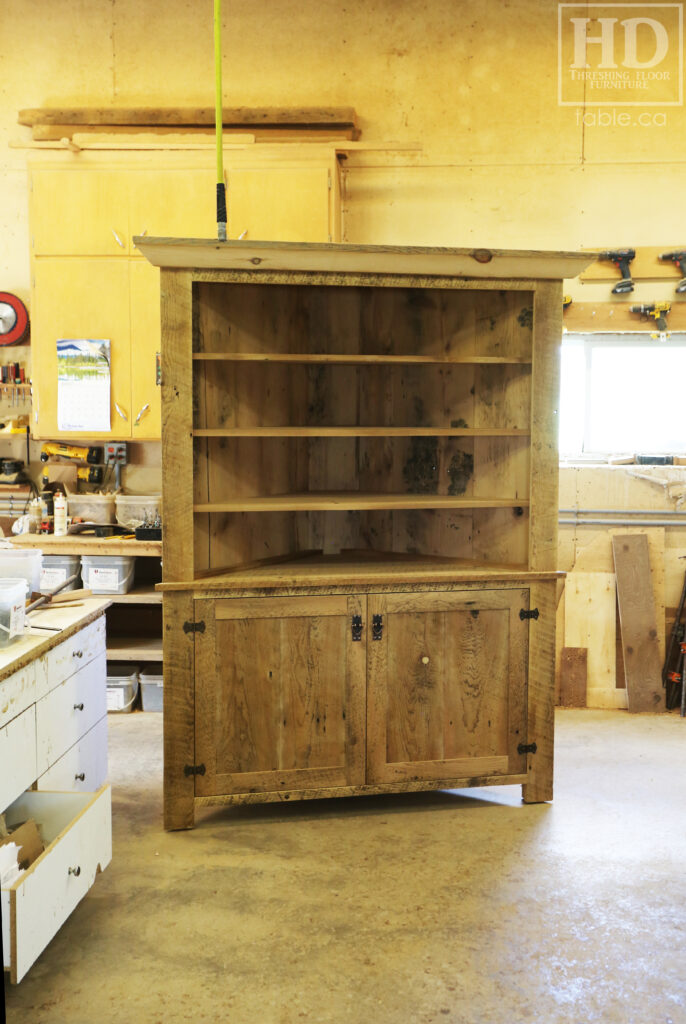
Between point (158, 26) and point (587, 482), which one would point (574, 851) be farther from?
point (158, 26)

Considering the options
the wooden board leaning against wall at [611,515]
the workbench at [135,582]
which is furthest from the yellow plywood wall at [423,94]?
the workbench at [135,582]

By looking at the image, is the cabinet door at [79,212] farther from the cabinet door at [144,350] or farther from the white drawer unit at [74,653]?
the white drawer unit at [74,653]

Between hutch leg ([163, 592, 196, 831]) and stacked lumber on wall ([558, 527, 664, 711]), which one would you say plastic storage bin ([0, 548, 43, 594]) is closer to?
hutch leg ([163, 592, 196, 831])

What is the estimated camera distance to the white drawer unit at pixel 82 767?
7.76 feet

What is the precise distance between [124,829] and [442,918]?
119 cm

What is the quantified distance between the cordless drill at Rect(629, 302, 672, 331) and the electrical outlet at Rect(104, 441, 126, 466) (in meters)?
2.84

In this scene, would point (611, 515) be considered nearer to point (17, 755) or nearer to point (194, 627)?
point (194, 627)

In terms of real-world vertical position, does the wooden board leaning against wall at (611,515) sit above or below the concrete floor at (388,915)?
above

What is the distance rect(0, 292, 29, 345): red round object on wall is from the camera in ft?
14.8

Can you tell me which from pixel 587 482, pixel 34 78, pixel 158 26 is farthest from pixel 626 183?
pixel 34 78

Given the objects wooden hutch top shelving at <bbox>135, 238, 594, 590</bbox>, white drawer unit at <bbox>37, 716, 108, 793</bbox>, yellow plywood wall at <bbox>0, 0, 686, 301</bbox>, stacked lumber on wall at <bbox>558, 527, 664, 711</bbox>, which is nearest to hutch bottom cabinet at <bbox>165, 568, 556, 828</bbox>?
wooden hutch top shelving at <bbox>135, 238, 594, 590</bbox>

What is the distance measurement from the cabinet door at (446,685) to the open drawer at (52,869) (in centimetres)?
108

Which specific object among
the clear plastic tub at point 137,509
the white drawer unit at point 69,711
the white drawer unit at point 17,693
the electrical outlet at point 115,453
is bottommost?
the white drawer unit at point 69,711

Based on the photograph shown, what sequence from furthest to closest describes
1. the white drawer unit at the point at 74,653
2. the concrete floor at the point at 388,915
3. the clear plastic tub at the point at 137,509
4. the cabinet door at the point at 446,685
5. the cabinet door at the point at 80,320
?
the clear plastic tub at the point at 137,509 < the cabinet door at the point at 80,320 < the cabinet door at the point at 446,685 < the white drawer unit at the point at 74,653 < the concrete floor at the point at 388,915
